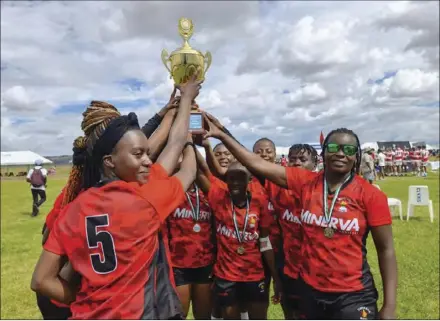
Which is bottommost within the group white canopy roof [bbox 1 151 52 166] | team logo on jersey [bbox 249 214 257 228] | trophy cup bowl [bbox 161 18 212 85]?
team logo on jersey [bbox 249 214 257 228]

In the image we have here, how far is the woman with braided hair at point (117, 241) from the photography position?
2.27 m

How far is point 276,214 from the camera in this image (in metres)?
4.66

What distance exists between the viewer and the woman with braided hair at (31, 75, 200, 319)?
2266mm

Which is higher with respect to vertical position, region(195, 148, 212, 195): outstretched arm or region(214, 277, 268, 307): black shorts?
region(195, 148, 212, 195): outstretched arm

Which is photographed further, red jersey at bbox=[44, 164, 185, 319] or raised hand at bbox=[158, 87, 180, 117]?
raised hand at bbox=[158, 87, 180, 117]

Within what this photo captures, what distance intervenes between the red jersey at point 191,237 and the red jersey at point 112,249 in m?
2.46

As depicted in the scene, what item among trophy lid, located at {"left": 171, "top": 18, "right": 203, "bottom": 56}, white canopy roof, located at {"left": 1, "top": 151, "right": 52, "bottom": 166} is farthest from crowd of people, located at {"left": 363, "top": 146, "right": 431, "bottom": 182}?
white canopy roof, located at {"left": 1, "top": 151, "right": 52, "bottom": 166}

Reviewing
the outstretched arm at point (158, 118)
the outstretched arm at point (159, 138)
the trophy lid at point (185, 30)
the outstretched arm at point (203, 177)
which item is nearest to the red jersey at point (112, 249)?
the outstretched arm at point (159, 138)

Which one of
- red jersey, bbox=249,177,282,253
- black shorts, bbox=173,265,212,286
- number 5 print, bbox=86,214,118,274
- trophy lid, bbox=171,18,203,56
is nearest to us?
number 5 print, bbox=86,214,118,274

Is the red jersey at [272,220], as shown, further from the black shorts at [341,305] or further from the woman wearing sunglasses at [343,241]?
the black shorts at [341,305]

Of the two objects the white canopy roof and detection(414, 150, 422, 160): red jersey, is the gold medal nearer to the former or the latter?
detection(414, 150, 422, 160): red jersey

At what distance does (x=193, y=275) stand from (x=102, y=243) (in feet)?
9.16

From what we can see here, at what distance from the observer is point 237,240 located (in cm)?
460

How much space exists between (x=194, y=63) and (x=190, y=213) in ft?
5.76
